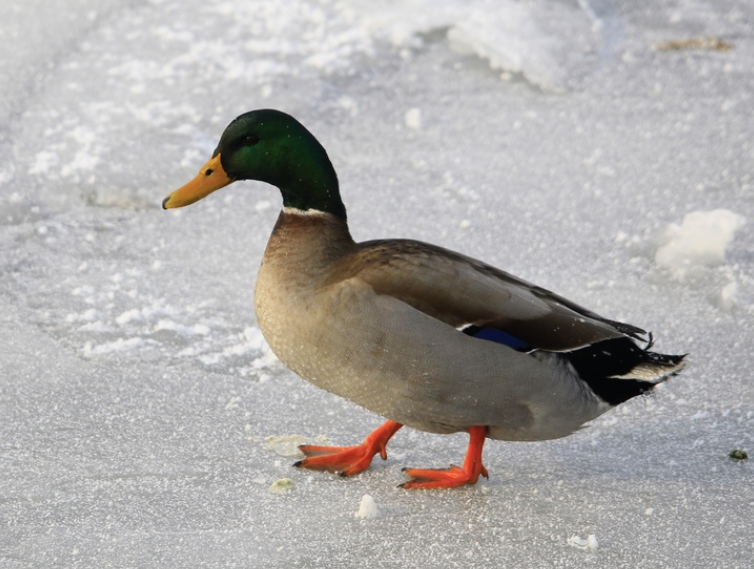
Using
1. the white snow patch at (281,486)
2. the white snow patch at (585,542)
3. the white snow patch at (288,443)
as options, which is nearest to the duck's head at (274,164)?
the white snow patch at (288,443)

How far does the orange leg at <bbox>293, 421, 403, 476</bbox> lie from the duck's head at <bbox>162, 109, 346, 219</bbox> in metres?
0.67

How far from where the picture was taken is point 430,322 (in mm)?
2902

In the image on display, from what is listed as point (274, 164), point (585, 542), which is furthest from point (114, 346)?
point (585, 542)

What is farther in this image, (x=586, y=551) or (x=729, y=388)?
(x=729, y=388)

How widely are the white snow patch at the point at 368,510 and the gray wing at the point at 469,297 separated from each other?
524 mm

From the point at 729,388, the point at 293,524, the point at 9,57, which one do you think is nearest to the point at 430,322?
the point at 293,524

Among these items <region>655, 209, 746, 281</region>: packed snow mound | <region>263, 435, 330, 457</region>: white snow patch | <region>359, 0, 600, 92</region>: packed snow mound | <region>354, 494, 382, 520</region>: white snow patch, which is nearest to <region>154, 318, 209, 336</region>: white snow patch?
<region>263, 435, 330, 457</region>: white snow patch

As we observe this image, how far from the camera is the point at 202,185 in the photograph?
321 cm

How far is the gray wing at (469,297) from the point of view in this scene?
2932mm

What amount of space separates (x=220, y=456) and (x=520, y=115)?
2.94 m

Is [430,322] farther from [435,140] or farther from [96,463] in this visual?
[435,140]

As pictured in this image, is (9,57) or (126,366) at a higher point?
(9,57)

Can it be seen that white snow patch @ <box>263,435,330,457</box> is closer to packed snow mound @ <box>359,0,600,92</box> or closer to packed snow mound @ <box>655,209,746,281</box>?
packed snow mound @ <box>655,209,746,281</box>

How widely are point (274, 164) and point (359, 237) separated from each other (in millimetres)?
1442
